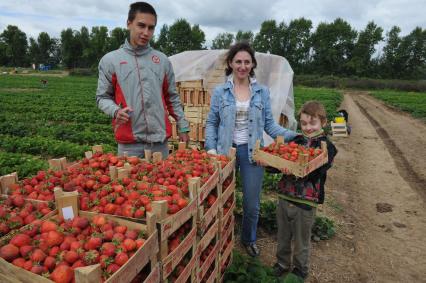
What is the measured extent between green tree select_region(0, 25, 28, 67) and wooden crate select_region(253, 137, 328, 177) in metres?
99.7

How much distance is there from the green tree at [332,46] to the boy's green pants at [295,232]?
7102 cm

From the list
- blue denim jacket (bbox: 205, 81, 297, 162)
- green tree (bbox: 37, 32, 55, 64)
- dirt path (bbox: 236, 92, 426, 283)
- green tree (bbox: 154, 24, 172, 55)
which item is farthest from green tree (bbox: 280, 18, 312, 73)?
blue denim jacket (bbox: 205, 81, 297, 162)

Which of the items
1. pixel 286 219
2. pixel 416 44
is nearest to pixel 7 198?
pixel 286 219

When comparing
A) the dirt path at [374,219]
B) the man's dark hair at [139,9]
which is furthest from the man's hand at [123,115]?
the dirt path at [374,219]

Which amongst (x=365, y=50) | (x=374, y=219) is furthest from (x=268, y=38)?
(x=374, y=219)

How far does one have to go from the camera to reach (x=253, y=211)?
13.2 ft

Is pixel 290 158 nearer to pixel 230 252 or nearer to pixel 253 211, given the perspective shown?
pixel 253 211

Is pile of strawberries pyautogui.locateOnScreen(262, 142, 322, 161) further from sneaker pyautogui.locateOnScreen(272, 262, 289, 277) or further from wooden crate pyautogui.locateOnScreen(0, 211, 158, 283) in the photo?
wooden crate pyautogui.locateOnScreen(0, 211, 158, 283)

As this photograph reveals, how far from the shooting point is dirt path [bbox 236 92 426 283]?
170 inches

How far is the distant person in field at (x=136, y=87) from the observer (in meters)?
3.35

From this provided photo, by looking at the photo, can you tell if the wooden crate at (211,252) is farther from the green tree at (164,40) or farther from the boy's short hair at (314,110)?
the green tree at (164,40)

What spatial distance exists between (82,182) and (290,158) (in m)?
1.96

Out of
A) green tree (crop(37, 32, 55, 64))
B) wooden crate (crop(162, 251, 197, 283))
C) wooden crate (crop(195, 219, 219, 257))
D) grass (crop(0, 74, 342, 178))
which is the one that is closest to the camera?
wooden crate (crop(162, 251, 197, 283))

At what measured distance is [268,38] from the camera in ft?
276
